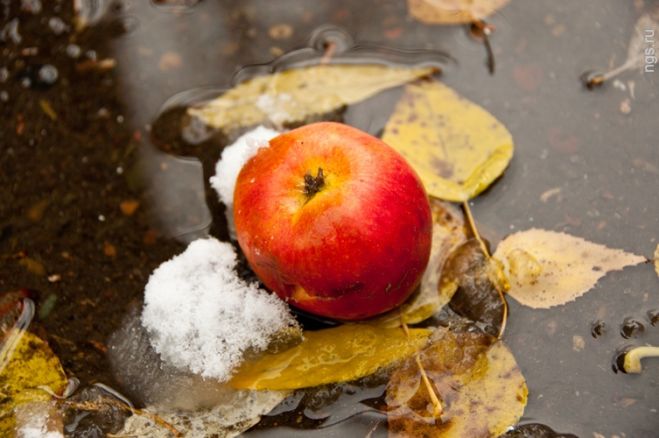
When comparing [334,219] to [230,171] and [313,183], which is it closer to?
[313,183]

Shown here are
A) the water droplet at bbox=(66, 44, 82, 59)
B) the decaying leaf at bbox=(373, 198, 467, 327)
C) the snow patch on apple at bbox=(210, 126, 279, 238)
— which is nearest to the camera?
the decaying leaf at bbox=(373, 198, 467, 327)

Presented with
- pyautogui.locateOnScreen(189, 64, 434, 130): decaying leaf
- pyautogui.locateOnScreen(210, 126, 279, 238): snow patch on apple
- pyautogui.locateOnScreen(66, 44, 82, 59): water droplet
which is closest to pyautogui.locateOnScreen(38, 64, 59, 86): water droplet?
pyautogui.locateOnScreen(66, 44, 82, 59): water droplet

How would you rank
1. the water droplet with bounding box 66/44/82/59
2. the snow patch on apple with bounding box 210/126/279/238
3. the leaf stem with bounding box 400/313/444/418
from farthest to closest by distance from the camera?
the water droplet with bounding box 66/44/82/59 < the snow patch on apple with bounding box 210/126/279/238 < the leaf stem with bounding box 400/313/444/418

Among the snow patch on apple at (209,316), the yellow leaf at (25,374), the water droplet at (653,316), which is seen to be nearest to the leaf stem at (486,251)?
the water droplet at (653,316)

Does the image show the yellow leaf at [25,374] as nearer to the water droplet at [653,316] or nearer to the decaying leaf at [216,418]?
the decaying leaf at [216,418]

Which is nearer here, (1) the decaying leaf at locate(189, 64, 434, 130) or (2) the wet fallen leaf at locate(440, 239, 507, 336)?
(2) the wet fallen leaf at locate(440, 239, 507, 336)

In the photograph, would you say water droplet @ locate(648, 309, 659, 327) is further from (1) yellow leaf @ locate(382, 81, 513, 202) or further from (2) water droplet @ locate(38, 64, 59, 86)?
(2) water droplet @ locate(38, 64, 59, 86)

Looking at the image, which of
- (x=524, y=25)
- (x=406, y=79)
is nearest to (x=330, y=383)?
(x=406, y=79)
